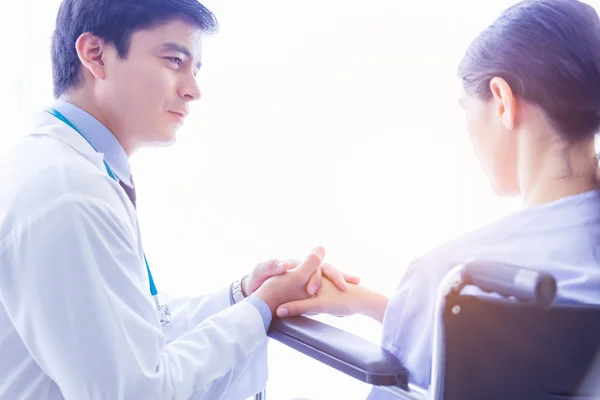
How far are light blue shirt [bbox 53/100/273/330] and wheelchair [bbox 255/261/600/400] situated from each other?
33cm

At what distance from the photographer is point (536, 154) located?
2.82 feet

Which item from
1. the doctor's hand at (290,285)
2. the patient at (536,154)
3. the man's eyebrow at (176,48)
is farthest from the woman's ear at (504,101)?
the man's eyebrow at (176,48)

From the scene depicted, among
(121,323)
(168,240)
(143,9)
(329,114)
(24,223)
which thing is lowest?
(168,240)

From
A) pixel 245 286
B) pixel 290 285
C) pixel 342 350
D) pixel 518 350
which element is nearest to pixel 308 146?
pixel 245 286

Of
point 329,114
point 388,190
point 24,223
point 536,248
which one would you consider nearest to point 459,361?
point 536,248

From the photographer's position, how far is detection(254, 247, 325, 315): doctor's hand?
1018mm

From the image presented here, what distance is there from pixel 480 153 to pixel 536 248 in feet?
0.74

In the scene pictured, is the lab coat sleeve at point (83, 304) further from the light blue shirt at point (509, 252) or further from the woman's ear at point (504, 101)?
the woman's ear at point (504, 101)

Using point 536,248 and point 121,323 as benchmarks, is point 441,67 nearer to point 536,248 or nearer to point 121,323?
point 536,248

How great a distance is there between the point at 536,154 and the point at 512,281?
1.19 feet

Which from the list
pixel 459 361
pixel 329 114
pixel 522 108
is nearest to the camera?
pixel 459 361

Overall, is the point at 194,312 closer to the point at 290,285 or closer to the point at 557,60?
the point at 290,285

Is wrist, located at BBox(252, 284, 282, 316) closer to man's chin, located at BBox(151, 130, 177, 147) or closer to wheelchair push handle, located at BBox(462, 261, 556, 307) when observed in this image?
man's chin, located at BBox(151, 130, 177, 147)

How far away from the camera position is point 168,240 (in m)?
1.99
